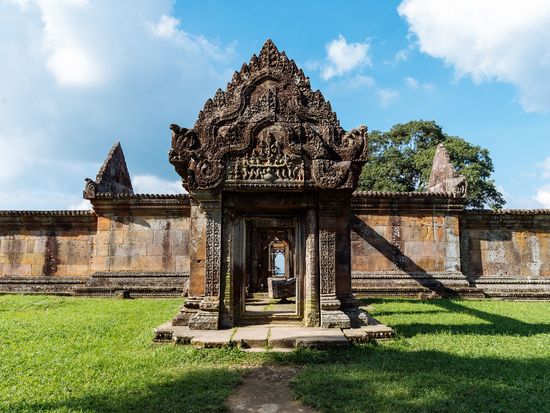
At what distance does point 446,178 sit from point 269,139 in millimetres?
10547

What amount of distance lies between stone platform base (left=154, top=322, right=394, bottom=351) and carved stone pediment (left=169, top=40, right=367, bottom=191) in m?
2.34

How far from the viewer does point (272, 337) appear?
6.49 meters

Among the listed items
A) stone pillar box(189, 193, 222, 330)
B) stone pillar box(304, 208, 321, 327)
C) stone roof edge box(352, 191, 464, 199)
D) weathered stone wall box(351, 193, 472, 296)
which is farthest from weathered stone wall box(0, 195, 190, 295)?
stone pillar box(304, 208, 321, 327)

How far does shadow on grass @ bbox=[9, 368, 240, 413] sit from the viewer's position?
13.5ft

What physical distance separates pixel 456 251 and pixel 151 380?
472 inches

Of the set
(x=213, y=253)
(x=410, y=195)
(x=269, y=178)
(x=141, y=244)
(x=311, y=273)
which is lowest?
(x=311, y=273)

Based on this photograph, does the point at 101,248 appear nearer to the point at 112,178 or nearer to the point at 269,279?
the point at 112,178

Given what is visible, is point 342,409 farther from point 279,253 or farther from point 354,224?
point 279,253

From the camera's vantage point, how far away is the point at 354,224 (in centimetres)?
1467

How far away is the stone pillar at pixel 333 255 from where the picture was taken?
723cm

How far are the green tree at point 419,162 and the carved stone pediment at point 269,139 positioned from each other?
21.2 m

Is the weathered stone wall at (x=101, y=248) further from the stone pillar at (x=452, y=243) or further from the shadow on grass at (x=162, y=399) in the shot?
the shadow on grass at (x=162, y=399)

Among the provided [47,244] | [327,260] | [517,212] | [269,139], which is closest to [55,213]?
[47,244]

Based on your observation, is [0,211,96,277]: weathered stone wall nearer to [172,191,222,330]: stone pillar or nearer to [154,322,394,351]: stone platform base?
[172,191,222,330]: stone pillar
